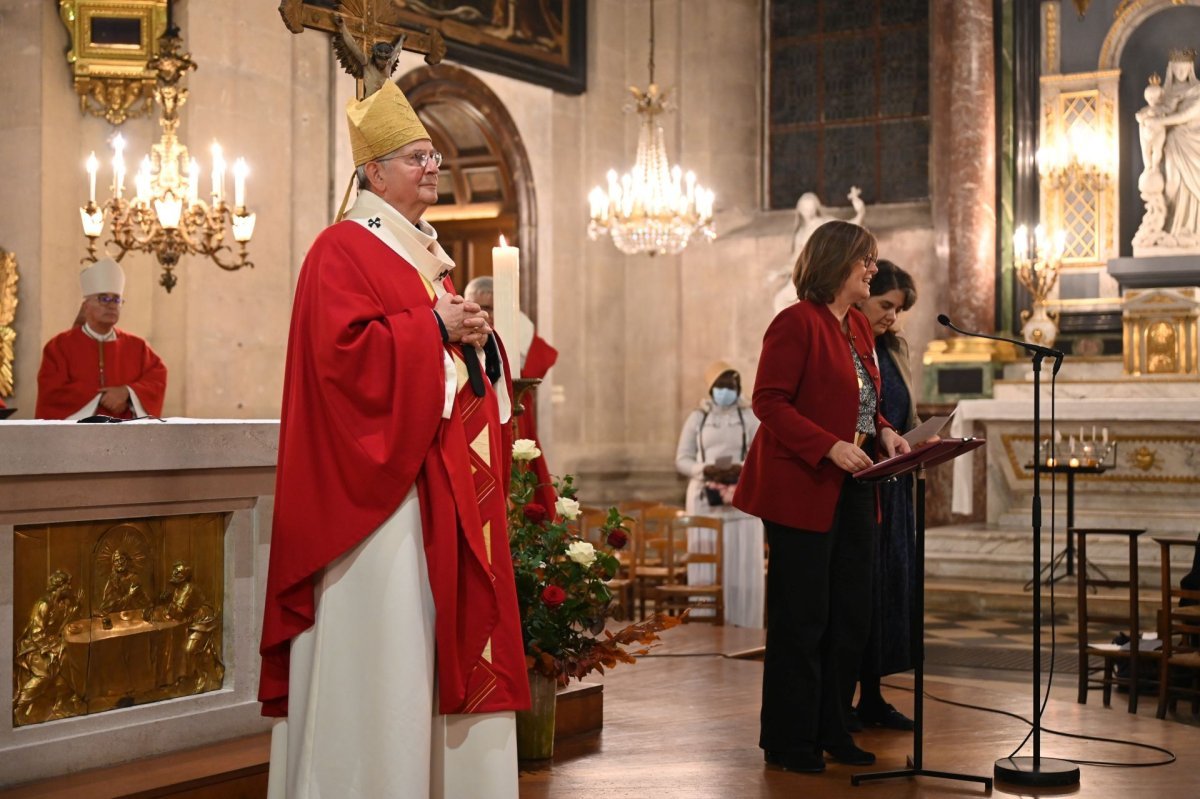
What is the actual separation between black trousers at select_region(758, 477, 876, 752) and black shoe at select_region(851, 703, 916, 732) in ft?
2.17

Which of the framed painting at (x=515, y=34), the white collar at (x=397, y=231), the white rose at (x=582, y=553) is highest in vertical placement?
the framed painting at (x=515, y=34)

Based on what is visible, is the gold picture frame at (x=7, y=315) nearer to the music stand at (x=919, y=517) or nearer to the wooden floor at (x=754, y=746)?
the wooden floor at (x=754, y=746)

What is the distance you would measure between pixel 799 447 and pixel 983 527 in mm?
8140

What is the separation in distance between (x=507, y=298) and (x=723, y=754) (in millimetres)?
1905

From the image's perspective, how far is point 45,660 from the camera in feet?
12.8

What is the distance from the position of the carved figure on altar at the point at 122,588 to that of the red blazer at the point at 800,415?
1800 millimetres

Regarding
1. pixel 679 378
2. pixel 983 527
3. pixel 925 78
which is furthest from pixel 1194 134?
pixel 679 378

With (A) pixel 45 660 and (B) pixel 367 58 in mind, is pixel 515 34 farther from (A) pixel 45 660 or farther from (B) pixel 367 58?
(A) pixel 45 660

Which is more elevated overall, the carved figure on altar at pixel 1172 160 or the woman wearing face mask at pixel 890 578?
the carved figure on altar at pixel 1172 160

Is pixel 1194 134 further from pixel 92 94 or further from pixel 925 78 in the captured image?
pixel 92 94

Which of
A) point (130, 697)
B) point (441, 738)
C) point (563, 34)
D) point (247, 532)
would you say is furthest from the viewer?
point (563, 34)

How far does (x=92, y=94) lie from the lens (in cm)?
907

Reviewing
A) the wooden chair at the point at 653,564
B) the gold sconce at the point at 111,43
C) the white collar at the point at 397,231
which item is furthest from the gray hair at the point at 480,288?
the gold sconce at the point at 111,43

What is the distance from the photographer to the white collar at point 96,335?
7023mm
